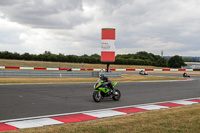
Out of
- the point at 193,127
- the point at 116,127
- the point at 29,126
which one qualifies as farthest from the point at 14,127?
the point at 193,127

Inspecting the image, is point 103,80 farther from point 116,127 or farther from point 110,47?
point 110,47

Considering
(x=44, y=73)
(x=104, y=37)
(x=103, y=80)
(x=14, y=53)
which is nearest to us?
(x=103, y=80)

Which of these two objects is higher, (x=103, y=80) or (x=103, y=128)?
(x=103, y=80)

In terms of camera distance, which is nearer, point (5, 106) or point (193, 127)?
point (193, 127)

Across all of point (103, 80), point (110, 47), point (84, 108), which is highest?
point (110, 47)

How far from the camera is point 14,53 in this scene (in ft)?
210

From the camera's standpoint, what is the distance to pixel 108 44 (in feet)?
102

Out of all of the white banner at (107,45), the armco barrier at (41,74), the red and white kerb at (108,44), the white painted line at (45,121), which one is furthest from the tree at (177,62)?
the white painted line at (45,121)

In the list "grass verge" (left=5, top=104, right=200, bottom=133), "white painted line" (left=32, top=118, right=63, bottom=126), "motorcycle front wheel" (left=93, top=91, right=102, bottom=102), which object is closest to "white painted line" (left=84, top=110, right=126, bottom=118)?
"grass verge" (left=5, top=104, right=200, bottom=133)

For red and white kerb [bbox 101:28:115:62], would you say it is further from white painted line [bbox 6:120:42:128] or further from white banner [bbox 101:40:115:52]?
white painted line [bbox 6:120:42:128]

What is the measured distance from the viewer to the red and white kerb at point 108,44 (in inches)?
1212

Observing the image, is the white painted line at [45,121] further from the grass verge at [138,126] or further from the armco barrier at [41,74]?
the armco barrier at [41,74]

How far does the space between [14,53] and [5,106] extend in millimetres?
56961

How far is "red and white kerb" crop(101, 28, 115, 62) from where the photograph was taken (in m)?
30.8
